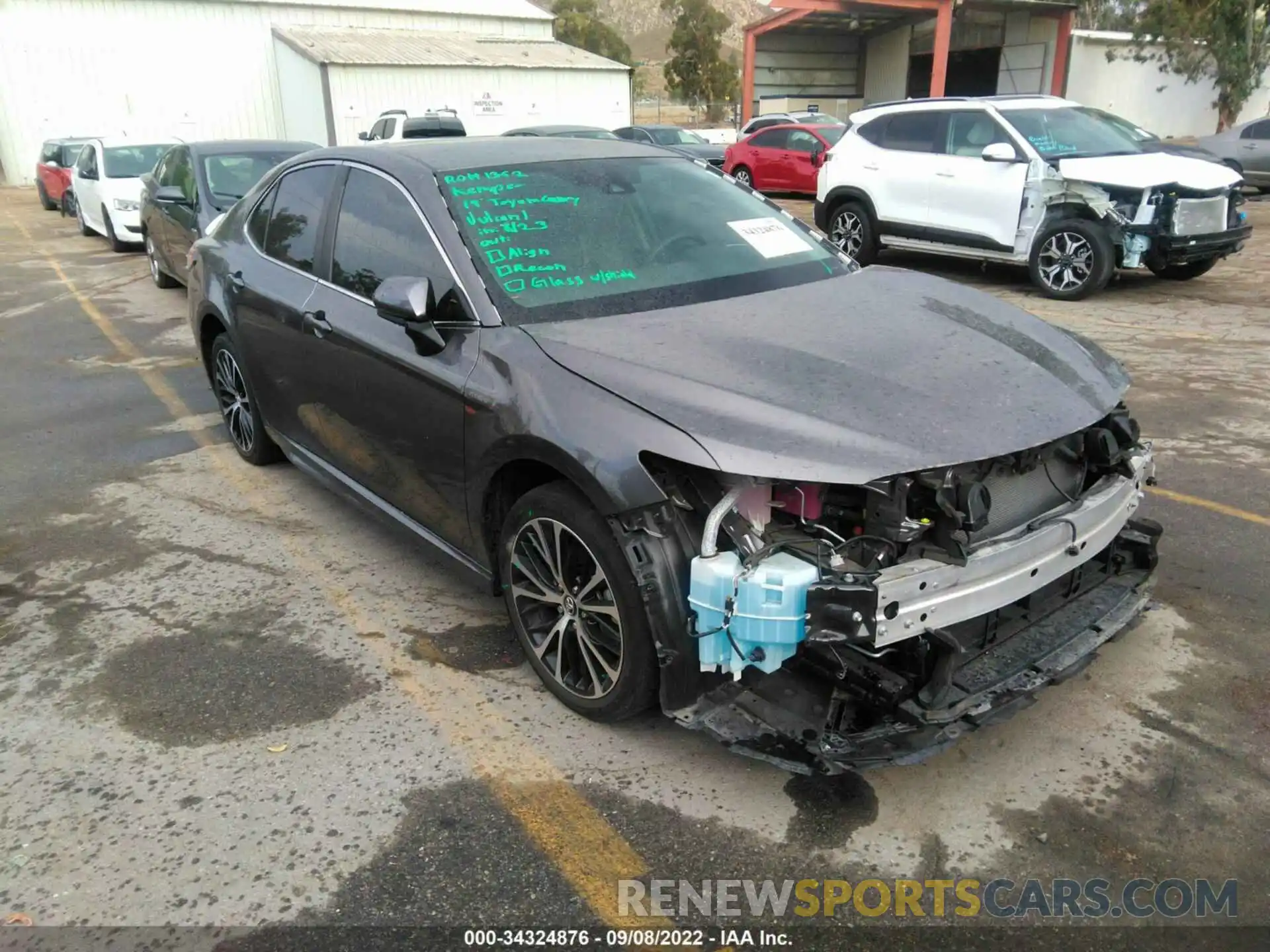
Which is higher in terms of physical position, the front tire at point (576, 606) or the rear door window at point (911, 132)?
the rear door window at point (911, 132)

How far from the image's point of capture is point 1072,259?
9.61 metres

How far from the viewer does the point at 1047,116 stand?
33.1ft

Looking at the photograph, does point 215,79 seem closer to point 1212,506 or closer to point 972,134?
point 972,134

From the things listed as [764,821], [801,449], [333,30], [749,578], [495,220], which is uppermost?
[333,30]

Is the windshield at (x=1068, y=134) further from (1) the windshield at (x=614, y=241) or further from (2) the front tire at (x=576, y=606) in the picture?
(2) the front tire at (x=576, y=606)

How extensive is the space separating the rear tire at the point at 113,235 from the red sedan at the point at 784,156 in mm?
11361

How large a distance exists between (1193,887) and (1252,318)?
7.96 meters

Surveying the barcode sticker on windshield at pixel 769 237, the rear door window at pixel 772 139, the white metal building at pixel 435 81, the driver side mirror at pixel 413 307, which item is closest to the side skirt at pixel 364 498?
the driver side mirror at pixel 413 307

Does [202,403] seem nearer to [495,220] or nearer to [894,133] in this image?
[495,220]

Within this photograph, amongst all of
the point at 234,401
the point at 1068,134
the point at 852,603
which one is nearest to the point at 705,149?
the point at 1068,134

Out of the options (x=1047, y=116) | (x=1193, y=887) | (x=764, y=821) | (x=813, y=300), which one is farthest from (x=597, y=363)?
(x=1047, y=116)

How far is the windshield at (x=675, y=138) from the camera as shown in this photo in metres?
23.4

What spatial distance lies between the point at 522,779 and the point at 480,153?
2.49 m

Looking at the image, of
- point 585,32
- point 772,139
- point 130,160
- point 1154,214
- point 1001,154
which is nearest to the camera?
point 1154,214
